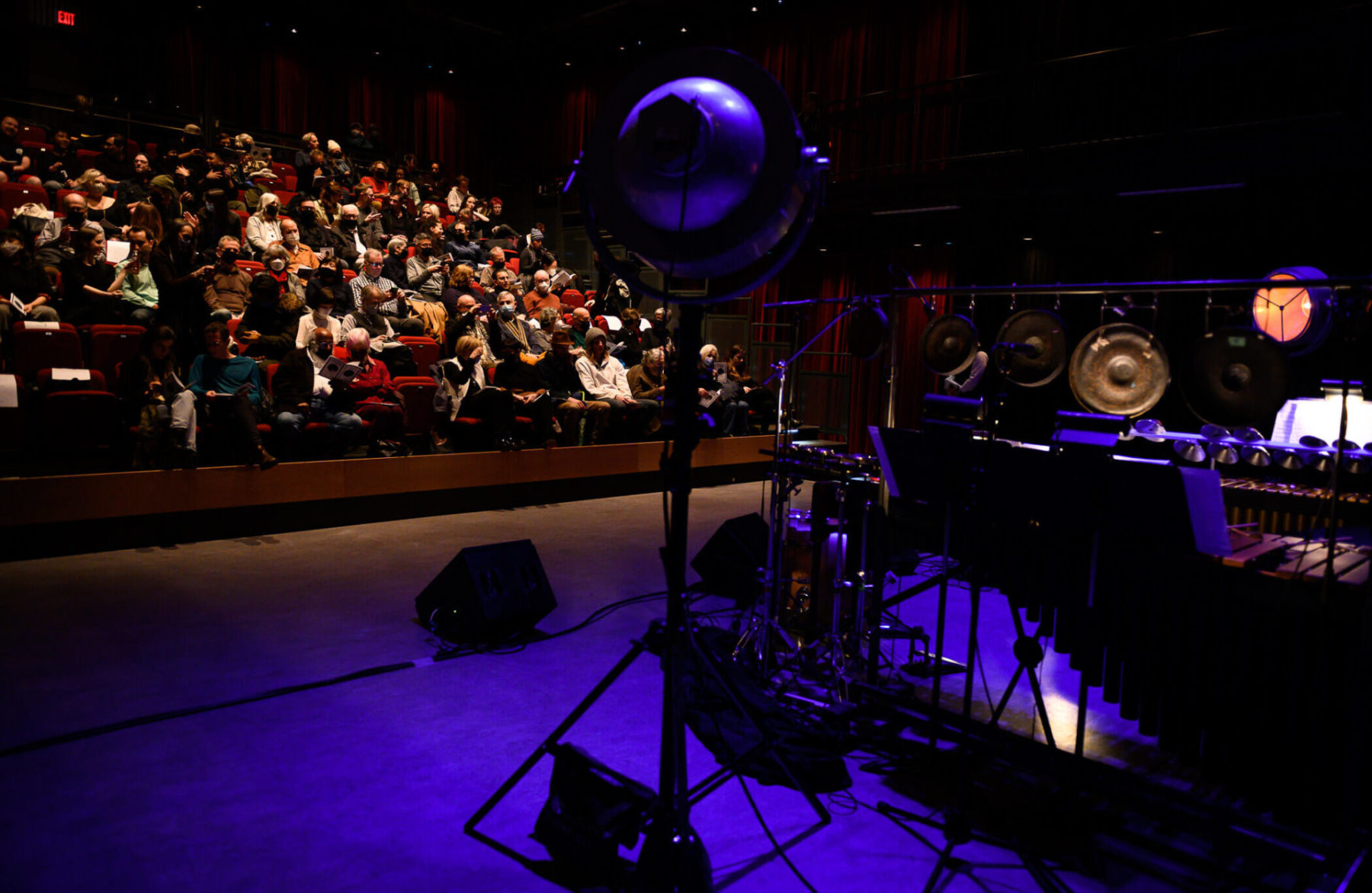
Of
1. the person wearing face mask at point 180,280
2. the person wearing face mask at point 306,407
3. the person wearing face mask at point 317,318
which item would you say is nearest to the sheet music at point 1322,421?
the person wearing face mask at point 306,407

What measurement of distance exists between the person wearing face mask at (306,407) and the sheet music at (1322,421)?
6170mm

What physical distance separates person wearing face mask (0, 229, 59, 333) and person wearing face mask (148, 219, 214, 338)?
2.34 feet

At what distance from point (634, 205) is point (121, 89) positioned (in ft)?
48.2

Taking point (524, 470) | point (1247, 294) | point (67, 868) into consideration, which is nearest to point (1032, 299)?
point (1247, 294)

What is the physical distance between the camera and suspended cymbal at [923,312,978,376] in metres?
3.84

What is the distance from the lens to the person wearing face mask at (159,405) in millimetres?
5547

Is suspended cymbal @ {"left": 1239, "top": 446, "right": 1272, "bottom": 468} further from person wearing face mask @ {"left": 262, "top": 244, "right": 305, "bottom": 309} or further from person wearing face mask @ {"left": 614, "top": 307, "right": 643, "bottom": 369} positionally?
person wearing face mask @ {"left": 262, "top": 244, "right": 305, "bottom": 309}

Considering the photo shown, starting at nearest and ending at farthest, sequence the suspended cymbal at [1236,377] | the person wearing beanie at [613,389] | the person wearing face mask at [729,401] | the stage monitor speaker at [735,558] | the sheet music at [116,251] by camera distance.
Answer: the suspended cymbal at [1236,377] < the stage monitor speaker at [735,558] < the sheet music at [116,251] < the person wearing beanie at [613,389] < the person wearing face mask at [729,401]

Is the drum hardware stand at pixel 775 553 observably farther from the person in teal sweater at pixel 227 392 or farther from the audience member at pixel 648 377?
the audience member at pixel 648 377

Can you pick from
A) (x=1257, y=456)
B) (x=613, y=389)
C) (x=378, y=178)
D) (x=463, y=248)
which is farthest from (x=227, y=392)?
(x=378, y=178)

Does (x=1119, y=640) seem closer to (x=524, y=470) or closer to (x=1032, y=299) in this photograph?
(x=524, y=470)

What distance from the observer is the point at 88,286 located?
682 centimetres

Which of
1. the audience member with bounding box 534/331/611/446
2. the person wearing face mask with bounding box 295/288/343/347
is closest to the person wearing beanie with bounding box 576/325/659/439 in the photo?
the audience member with bounding box 534/331/611/446

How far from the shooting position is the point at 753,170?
1786 millimetres
